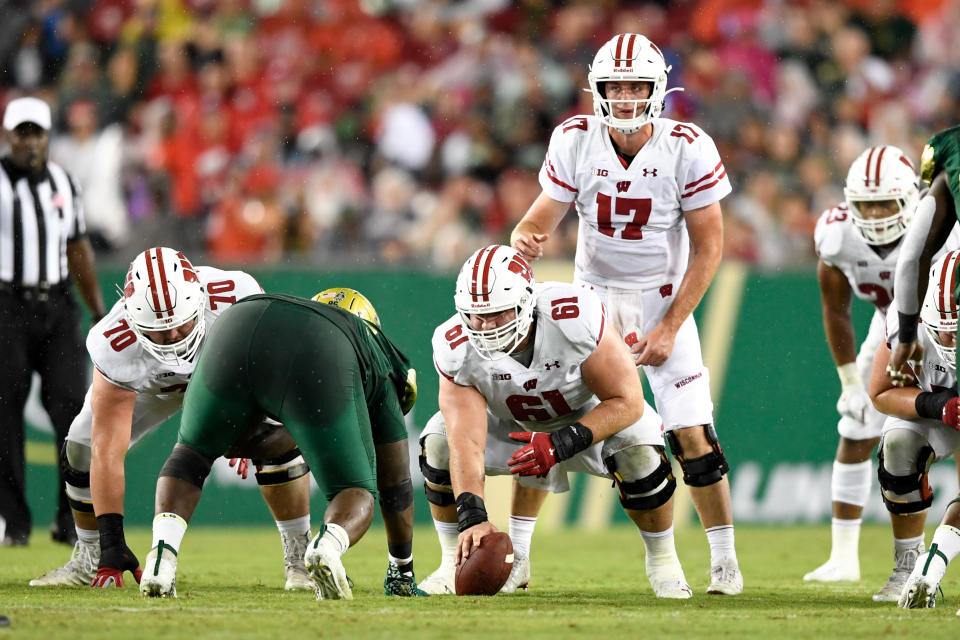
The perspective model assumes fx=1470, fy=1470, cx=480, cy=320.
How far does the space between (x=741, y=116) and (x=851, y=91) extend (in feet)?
4.10

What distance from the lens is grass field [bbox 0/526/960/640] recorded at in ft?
16.0

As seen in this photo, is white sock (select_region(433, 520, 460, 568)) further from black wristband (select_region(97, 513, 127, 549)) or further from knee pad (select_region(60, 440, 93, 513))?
knee pad (select_region(60, 440, 93, 513))

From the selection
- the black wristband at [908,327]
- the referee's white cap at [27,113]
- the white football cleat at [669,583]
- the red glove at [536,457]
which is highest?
the referee's white cap at [27,113]

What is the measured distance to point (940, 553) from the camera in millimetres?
5676

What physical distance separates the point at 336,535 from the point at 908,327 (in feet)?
8.30

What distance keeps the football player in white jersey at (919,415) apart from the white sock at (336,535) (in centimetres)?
235

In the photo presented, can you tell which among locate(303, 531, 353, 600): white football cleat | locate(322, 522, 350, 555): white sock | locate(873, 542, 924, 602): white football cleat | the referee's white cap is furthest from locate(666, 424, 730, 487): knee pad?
the referee's white cap

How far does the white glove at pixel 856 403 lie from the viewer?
8039 mm

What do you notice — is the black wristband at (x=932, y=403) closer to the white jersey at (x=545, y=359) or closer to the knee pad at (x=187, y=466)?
the white jersey at (x=545, y=359)

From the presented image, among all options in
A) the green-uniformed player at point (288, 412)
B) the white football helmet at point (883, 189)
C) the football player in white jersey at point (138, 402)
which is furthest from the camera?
the white football helmet at point (883, 189)

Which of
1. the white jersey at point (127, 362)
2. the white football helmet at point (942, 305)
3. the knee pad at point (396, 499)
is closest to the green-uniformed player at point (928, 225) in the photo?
the white football helmet at point (942, 305)

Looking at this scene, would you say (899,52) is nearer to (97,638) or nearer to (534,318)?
(534,318)

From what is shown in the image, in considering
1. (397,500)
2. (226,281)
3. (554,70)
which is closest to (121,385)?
(226,281)

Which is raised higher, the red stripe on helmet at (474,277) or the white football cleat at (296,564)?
the red stripe on helmet at (474,277)
